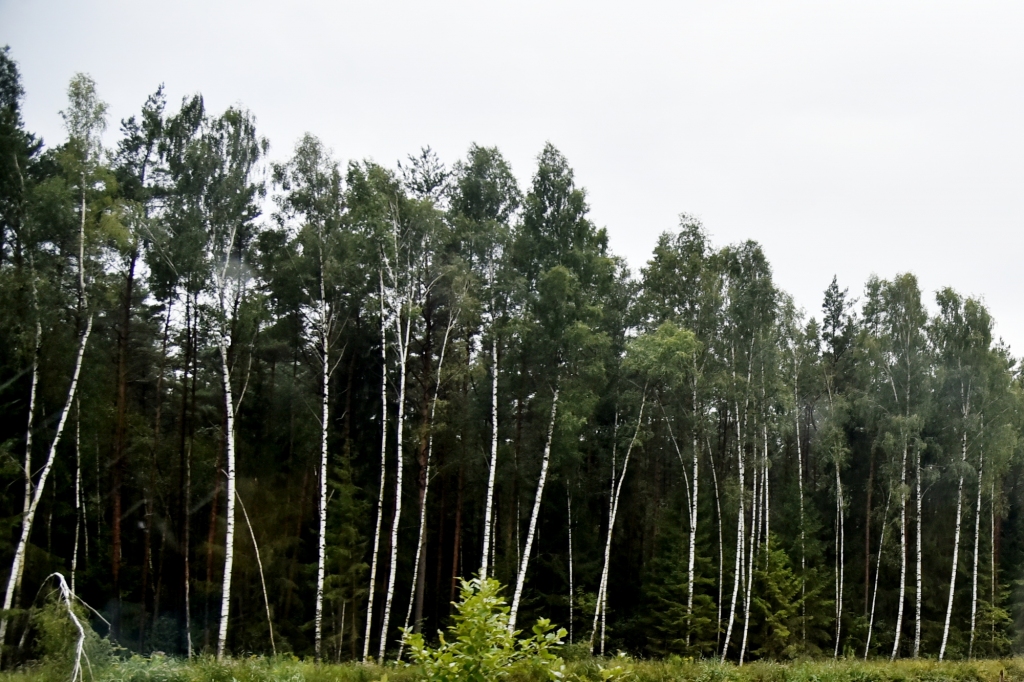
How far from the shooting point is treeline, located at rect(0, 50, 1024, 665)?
18.5 metres

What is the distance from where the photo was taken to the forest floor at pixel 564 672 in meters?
10.4

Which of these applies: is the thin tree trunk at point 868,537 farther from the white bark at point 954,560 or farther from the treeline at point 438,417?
the white bark at point 954,560

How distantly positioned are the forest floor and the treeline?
15.4 ft

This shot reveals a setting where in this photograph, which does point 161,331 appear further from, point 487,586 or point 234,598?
point 487,586

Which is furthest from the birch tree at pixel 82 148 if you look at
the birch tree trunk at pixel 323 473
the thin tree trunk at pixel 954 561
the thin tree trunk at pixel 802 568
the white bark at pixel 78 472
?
the thin tree trunk at pixel 954 561

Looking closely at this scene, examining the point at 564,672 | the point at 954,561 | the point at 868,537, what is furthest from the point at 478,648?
the point at 868,537

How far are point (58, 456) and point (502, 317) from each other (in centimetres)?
1280

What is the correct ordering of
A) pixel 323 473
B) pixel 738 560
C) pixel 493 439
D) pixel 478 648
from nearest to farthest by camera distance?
pixel 478 648, pixel 323 473, pixel 493 439, pixel 738 560

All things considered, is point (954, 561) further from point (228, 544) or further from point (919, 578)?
point (228, 544)

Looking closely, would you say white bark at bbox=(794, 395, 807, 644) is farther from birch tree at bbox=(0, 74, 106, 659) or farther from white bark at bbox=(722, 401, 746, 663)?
birch tree at bbox=(0, 74, 106, 659)

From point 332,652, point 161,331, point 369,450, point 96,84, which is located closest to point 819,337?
point 369,450

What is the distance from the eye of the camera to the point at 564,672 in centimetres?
917

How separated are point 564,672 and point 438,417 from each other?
1460 centimetres

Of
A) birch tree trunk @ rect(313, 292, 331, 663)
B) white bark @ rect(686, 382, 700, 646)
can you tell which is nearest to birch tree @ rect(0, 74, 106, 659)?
birch tree trunk @ rect(313, 292, 331, 663)
